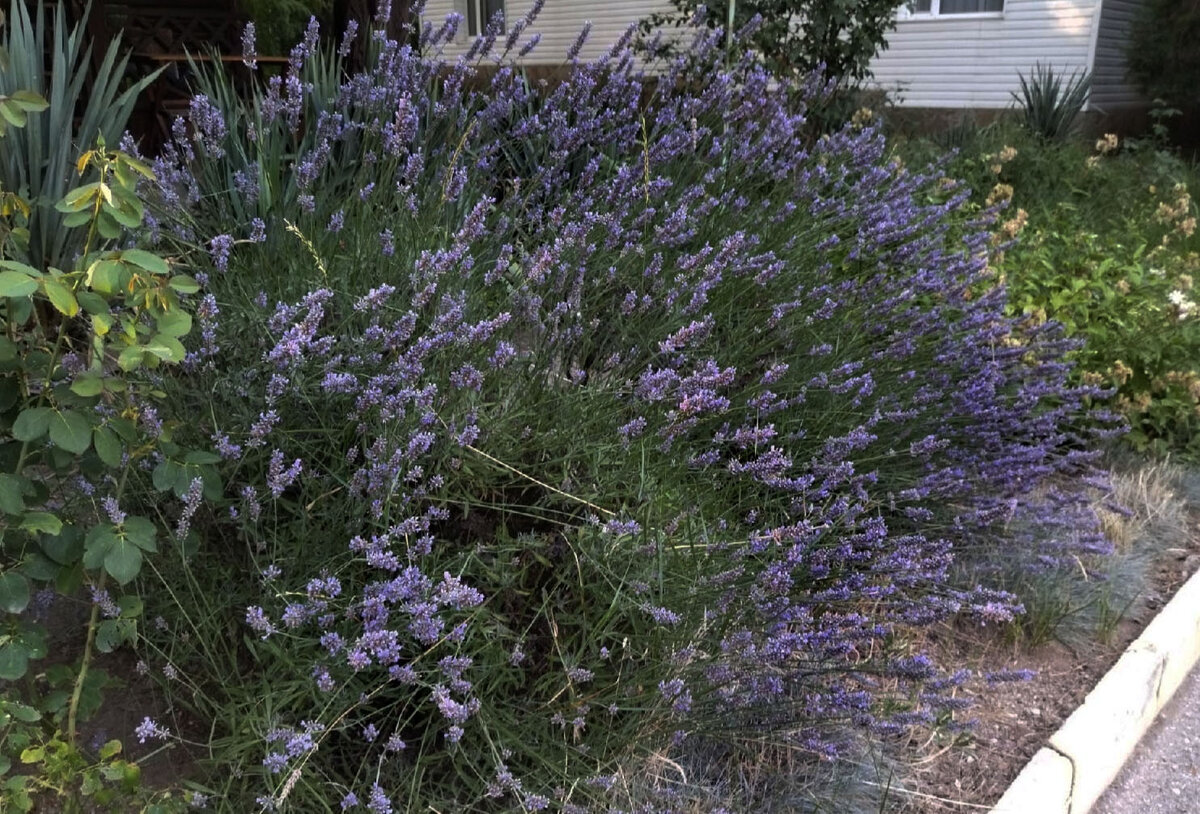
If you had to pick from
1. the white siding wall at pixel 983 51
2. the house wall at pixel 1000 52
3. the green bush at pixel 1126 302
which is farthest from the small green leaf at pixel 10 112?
the white siding wall at pixel 983 51

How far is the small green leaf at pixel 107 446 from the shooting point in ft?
5.56

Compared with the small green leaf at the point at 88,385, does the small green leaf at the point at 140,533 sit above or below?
below

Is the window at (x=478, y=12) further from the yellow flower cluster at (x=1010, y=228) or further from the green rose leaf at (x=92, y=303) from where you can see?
the green rose leaf at (x=92, y=303)

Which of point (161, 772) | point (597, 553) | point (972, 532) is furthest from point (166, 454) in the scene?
point (972, 532)

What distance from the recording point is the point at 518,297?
8.19ft

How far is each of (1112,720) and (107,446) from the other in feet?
8.73

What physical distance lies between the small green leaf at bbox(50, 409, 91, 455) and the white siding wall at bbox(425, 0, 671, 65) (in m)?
15.3

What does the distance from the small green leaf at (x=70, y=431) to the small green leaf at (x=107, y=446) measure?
0.02 metres

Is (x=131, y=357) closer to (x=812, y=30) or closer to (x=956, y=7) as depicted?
(x=812, y=30)

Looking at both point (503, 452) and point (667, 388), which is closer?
point (503, 452)

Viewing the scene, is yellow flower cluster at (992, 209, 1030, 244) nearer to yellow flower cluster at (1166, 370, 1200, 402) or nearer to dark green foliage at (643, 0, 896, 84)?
yellow flower cluster at (1166, 370, 1200, 402)

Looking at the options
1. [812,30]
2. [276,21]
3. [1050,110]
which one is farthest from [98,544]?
[276,21]

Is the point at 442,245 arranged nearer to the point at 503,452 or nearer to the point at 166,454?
the point at 503,452

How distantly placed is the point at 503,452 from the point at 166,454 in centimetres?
71
